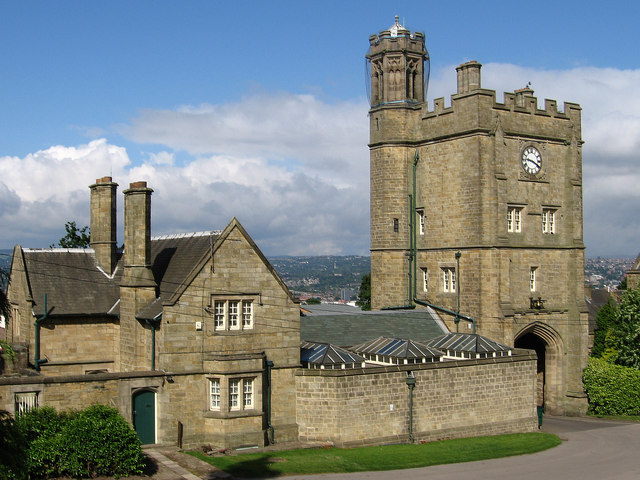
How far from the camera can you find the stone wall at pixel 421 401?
3142cm

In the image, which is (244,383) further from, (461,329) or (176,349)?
(461,329)

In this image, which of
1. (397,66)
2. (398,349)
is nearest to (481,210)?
(397,66)

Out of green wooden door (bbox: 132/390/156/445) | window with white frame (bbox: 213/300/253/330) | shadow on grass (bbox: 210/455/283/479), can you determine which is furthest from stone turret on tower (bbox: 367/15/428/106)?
shadow on grass (bbox: 210/455/283/479)

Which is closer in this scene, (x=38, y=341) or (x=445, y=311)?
(x=38, y=341)

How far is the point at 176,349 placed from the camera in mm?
29672

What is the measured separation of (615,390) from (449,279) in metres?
11.3

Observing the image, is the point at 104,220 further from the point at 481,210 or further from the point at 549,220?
the point at 549,220

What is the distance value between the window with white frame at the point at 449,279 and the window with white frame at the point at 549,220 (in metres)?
5.96

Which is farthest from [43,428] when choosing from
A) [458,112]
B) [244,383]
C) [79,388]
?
[458,112]

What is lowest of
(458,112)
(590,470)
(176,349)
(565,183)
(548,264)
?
(590,470)

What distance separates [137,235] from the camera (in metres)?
31.7

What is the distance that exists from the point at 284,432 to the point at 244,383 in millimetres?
2943

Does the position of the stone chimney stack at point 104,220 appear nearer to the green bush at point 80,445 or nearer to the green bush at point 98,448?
the green bush at point 80,445

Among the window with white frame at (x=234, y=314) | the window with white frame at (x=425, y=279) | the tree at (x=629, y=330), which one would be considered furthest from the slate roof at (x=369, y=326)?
the tree at (x=629, y=330)
